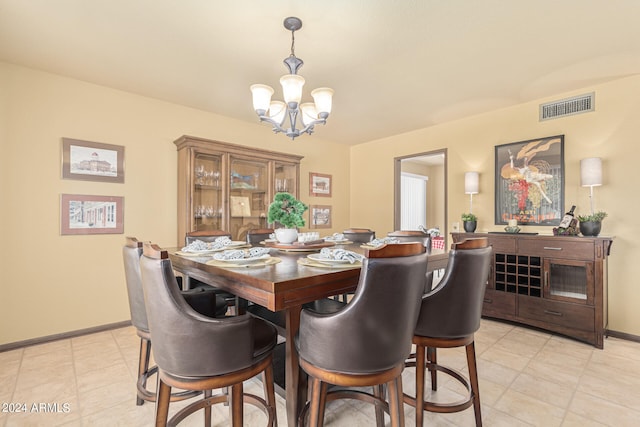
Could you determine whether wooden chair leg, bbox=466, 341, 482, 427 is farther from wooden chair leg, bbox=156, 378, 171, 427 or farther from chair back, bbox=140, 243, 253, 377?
wooden chair leg, bbox=156, 378, 171, 427

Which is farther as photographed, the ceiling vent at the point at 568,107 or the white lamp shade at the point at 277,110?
the ceiling vent at the point at 568,107

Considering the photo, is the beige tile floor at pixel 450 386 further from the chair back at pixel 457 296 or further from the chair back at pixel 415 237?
the chair back at pixel 415 237

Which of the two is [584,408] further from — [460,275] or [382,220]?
[382,220]

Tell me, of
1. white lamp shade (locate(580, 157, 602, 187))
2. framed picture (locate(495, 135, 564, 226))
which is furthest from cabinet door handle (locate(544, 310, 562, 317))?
white lamp shade (locate(580, 157, 602, 187))

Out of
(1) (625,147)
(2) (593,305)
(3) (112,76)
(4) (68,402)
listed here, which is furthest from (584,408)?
(3) (112,76)

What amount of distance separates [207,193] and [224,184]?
228 millimetres

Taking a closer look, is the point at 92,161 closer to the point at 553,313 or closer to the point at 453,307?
the point at 453,307

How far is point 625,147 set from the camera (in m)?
2.92

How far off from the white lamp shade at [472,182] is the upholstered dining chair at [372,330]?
10.1 ft

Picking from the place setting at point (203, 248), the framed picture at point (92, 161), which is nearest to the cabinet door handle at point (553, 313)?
the place setting at point (203, 248)

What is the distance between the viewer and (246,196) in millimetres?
3938

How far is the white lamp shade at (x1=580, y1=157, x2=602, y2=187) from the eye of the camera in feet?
9.47

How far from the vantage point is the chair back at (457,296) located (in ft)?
4.77

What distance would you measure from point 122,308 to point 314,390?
9.77 feet
